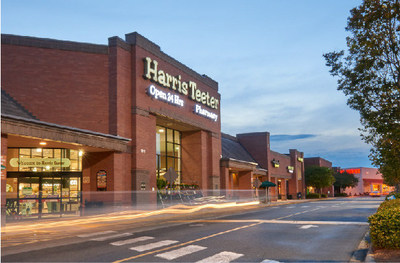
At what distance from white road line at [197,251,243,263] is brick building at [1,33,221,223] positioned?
13.1m

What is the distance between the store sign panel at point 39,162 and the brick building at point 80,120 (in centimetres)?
6

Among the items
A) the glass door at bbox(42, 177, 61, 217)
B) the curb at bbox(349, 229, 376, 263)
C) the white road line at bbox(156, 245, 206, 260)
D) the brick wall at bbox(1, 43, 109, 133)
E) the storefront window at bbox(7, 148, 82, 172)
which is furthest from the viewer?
the brick wall at bbox(1, 43, 109, 133)

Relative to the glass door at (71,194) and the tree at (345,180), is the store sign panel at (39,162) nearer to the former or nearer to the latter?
the glass door at (71,194)

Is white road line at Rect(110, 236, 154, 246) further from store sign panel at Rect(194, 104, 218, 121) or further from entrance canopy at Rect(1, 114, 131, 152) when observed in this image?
store sign panel at Rect(194, 104, 218, 121)

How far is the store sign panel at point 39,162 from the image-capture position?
81.5 ft

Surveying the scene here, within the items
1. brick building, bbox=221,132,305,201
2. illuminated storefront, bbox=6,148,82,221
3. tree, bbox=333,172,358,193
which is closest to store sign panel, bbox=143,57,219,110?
brick building, bbox=221,132,305,201

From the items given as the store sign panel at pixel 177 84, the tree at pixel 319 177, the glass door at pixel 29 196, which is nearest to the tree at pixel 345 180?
the tree at pixel 319 177

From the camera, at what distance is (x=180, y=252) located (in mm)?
11938

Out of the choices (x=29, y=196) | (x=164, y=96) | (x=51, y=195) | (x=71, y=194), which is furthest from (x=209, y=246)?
(x=164, y=96)

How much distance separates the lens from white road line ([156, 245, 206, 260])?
11320 millimetres

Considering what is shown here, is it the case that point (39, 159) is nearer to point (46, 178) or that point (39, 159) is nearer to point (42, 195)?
point (46, 178)

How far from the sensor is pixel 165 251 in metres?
12.1

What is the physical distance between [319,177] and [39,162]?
72.1 meters

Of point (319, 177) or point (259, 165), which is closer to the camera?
point (259, 165)
